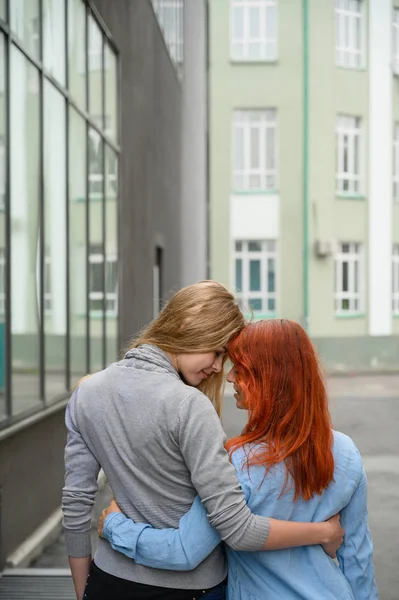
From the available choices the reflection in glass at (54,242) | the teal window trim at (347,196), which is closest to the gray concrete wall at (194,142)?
the teal window trim at (347,196)

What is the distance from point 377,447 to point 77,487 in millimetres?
8433

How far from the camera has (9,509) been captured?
529cm

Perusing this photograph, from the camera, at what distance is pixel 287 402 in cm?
198

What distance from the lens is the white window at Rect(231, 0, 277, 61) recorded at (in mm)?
23219

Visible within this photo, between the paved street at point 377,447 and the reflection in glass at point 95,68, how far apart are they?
10.5 ft

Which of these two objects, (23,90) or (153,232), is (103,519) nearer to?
(23,90)

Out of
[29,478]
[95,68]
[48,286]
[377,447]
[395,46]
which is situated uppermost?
[395,46]

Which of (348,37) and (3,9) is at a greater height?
(348,37)

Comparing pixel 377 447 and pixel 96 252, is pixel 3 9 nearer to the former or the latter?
pixel 96 252

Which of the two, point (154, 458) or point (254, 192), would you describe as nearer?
point (154, 458)

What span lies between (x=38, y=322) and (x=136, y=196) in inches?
168

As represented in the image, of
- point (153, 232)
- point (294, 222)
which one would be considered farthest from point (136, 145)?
point (294, 222)

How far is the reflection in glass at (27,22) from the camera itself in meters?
5.60

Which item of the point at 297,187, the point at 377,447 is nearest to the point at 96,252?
the point at 377,447
